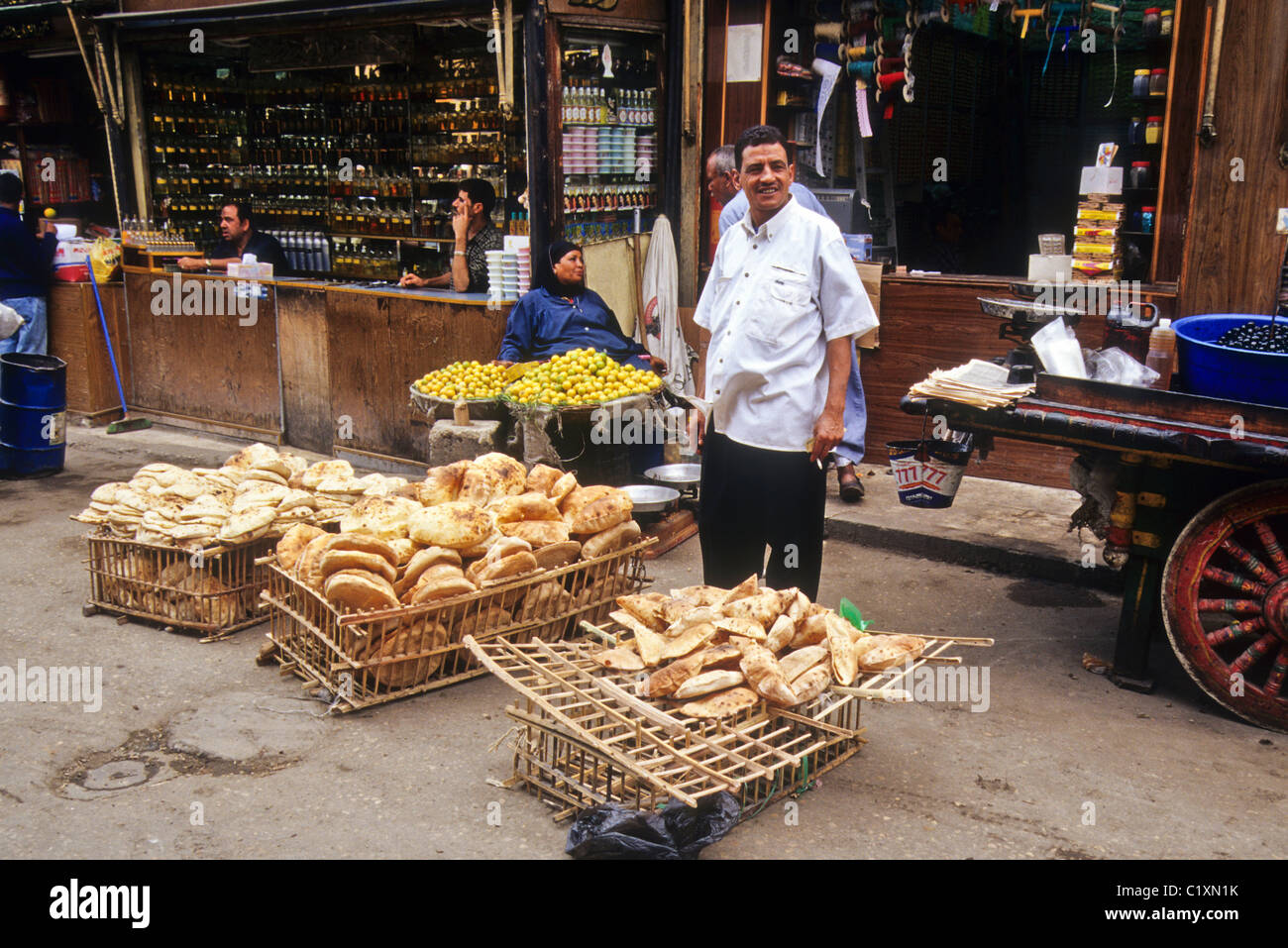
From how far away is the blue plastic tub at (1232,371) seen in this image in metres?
4.27

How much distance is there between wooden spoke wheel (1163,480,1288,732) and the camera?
4.32 m

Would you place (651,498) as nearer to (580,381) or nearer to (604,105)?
(580,381)

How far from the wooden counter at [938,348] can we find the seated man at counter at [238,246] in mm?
5277

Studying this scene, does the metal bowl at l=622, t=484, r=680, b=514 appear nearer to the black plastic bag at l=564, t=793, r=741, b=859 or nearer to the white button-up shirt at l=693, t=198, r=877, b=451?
the white button-up shirt at l=693, t=198, r=877, b=451

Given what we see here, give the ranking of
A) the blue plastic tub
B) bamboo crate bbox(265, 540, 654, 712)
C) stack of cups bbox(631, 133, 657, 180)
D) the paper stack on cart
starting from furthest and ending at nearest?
stack of cups bbox(631, 133, 657, 180) < the paper stack on cart < bamboo crate bbox(265, 540, 654, 712) < the blue plastic tub

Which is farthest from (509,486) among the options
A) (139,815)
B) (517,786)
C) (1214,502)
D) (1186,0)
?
(1186,0)

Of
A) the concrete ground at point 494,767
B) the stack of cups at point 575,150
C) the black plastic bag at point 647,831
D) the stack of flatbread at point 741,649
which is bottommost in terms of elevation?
the concrete ground at point 494,767

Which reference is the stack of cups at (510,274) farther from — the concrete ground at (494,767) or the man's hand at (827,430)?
the man's hand at (827,430)

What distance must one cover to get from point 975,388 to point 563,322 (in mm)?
3365

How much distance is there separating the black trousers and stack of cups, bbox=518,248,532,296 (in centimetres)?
354

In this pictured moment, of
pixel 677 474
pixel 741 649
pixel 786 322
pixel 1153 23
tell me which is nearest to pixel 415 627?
pixel 741 649

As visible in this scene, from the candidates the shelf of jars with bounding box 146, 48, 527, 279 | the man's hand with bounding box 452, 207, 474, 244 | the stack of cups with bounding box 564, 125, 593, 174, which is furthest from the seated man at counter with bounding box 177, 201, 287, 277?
the stack of cups with bounding box 564, 125, 593, 174

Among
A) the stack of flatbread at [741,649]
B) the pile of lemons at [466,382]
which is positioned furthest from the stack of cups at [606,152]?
the stack of flatbread at [741,649]

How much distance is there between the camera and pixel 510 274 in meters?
7.95
